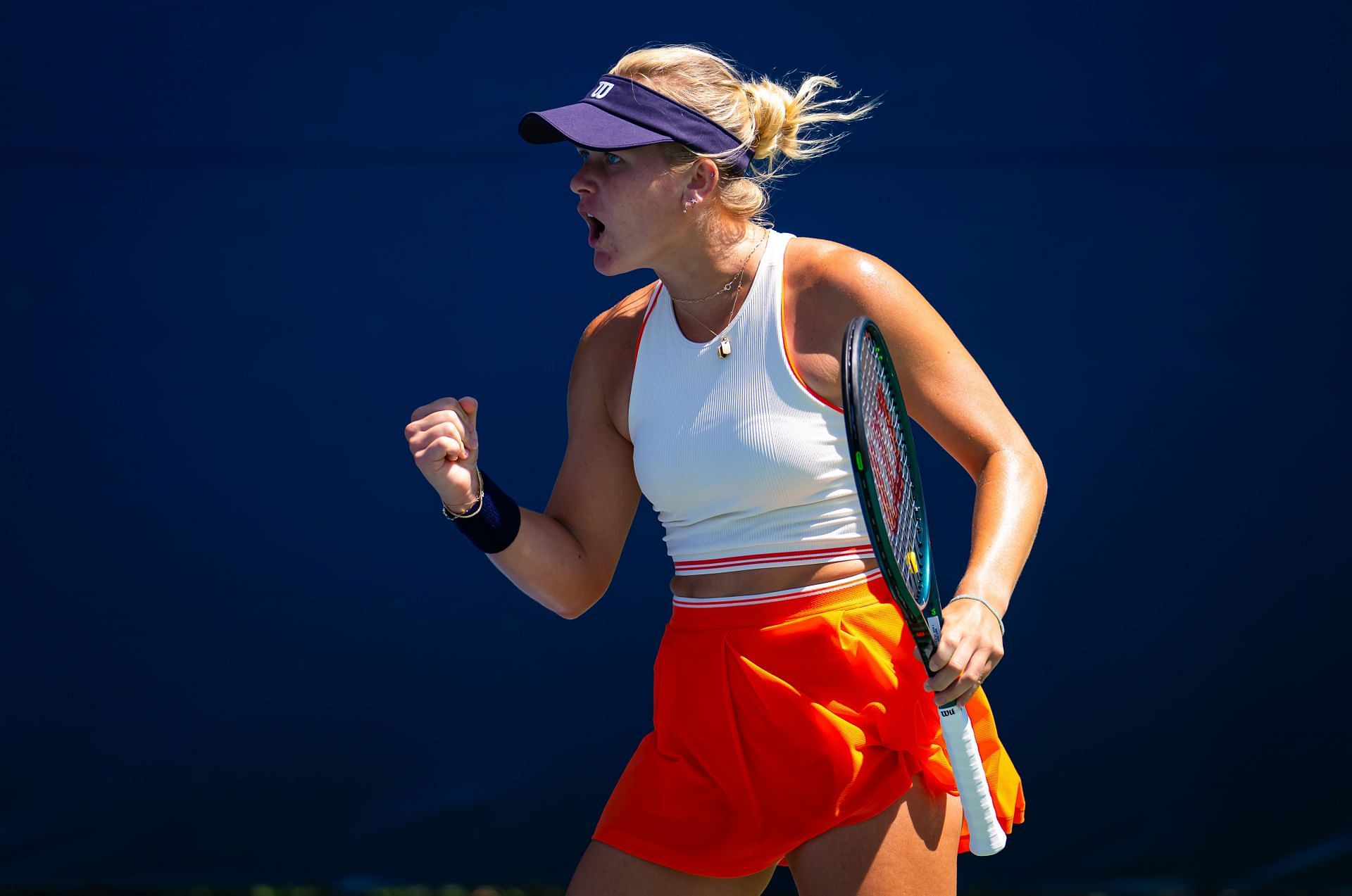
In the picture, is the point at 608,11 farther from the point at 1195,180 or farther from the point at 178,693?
the point at 178,693

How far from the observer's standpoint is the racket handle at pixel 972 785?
1707 mm

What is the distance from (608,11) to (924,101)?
725 millimetres

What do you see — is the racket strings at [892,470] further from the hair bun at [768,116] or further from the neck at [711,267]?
the hair bun at [768,116]

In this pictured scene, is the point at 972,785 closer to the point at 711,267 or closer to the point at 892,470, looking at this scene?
the point at 892,470

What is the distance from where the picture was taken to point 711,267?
81.8 inches

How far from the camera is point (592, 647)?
10.7ft

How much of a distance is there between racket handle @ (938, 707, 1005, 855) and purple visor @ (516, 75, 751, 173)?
2.83 ft

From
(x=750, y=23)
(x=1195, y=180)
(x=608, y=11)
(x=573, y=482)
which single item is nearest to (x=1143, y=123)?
(x=1195, y=180)

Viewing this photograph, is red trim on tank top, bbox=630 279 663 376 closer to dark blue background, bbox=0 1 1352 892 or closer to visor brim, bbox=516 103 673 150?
visor brim, bbox=516 103 673 150

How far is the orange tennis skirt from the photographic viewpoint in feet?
6.12

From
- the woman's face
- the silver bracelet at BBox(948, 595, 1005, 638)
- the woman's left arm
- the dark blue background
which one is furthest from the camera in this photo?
the dark blue background

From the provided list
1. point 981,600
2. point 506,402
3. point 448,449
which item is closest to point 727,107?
point 448,449

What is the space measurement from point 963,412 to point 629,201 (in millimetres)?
556

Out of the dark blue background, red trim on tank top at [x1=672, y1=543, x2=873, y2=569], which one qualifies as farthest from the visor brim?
the dark blue background
